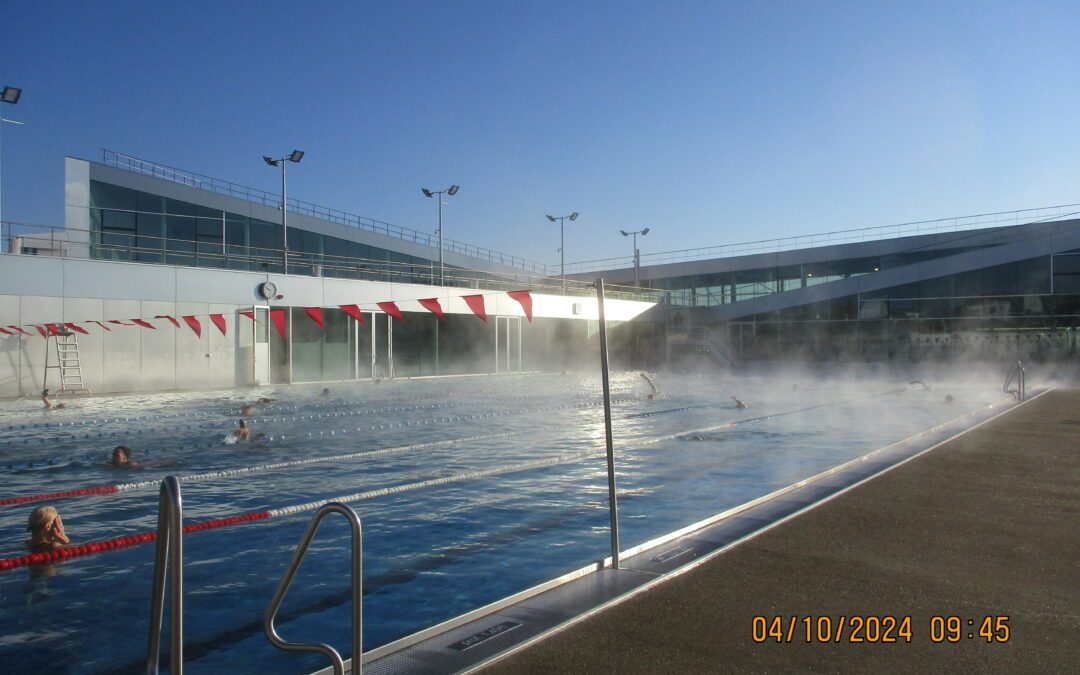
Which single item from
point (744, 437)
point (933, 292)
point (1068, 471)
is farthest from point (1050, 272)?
point (1068, 471)

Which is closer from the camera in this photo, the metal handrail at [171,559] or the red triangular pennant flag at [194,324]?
the metal handrail at [171,559]

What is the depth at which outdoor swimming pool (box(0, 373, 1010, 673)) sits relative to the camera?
4.49 metres

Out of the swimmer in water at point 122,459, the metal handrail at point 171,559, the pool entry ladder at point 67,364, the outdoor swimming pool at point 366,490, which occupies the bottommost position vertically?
the outdoor swimming pool at point 366,490

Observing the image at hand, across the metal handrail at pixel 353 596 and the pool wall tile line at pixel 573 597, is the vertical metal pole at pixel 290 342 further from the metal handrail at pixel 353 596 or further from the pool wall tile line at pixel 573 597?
the metal handrail at pixel 353 596

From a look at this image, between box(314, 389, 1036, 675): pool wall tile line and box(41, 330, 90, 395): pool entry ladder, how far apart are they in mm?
18269

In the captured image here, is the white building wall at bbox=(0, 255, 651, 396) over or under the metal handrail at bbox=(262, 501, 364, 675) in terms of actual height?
A: over

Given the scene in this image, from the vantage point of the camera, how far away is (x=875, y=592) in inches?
167

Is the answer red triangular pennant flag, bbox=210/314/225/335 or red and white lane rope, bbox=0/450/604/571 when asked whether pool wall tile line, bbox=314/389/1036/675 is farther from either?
red triangular pennant flag, bbox=210/314/225/335

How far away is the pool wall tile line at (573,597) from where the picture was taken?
3.48 meters

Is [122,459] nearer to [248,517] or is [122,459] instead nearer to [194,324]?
[248,517]

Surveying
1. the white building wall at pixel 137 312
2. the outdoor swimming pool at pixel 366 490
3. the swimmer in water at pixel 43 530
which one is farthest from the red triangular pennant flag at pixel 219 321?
the swimmer in water at pixel 43 530

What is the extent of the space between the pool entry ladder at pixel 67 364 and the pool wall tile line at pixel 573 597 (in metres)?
18.3

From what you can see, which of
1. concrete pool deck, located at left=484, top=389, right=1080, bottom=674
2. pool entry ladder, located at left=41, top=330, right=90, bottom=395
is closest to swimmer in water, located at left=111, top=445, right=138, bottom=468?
concrete pool deck, located at left=484, top=389, right=1080, bottom=674

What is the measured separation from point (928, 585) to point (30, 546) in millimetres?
6500
